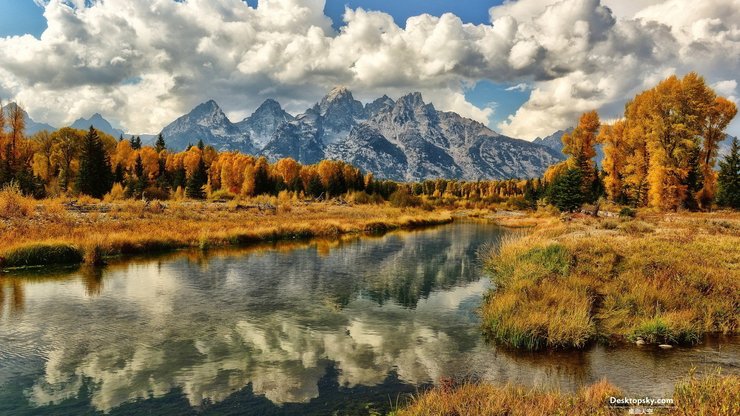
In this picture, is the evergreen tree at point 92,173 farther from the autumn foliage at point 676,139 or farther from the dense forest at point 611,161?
the autumn foliage at point 676,139

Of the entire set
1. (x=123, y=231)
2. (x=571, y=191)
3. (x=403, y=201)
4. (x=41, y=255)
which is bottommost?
(x=41, y=255)

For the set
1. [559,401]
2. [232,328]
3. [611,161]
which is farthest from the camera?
[611,161]

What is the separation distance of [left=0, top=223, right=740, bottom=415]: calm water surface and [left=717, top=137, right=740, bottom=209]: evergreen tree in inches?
2518

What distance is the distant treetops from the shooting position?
4875 cm

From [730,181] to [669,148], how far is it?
89.1 feet

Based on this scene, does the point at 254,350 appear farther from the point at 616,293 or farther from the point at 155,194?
the point at 155,194

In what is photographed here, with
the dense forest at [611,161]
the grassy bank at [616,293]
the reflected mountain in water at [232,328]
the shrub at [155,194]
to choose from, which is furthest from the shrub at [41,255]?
the shrub at [155,194]

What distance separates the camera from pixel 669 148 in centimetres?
4866

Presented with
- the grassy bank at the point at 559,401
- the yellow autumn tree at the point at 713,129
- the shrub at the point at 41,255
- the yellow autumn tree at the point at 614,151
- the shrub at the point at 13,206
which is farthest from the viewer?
the yellow autumn tree at the point at 614,151

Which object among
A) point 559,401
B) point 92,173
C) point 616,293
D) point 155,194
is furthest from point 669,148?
point 155,194

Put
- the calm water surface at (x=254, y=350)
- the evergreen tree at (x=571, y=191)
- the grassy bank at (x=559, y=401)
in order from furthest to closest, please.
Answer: the evergreen tree at (x=571, y=191)
the calm water surface at (x=254, y=350)
the grassy bank at (x=559, y=401)

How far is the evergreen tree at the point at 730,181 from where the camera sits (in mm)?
64250

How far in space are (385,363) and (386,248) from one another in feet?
85.8

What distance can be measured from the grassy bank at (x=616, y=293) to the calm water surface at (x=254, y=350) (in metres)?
0.92
